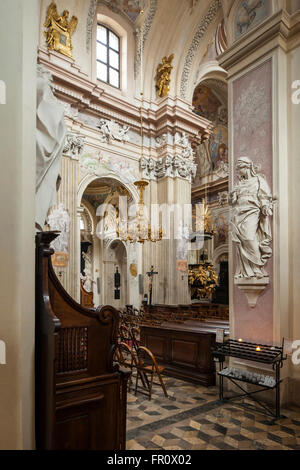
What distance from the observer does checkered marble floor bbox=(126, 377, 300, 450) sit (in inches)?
147

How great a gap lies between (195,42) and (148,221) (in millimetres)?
7256

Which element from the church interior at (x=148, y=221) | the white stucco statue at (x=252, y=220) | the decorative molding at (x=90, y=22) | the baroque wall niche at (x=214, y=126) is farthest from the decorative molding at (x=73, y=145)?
the baroque wall niche at (x=214, y=126)

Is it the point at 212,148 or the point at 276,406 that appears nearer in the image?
the point at 276,406

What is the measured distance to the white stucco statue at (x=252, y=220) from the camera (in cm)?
525

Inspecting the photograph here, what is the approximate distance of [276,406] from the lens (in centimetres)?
455

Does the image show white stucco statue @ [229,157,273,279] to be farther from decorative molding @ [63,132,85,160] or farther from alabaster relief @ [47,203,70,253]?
decorative molding @ [63,132,85,160]

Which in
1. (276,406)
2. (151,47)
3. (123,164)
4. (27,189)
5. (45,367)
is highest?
(151,47)

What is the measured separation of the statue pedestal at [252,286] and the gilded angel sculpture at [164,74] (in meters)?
A: 10.2

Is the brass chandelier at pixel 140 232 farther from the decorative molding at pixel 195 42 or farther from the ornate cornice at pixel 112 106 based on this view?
the decorative molding at pixel 195 42

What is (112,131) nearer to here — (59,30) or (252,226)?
(59,30)

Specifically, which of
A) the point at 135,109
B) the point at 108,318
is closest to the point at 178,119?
the point at 135,109

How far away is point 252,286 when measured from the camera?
538 cm
